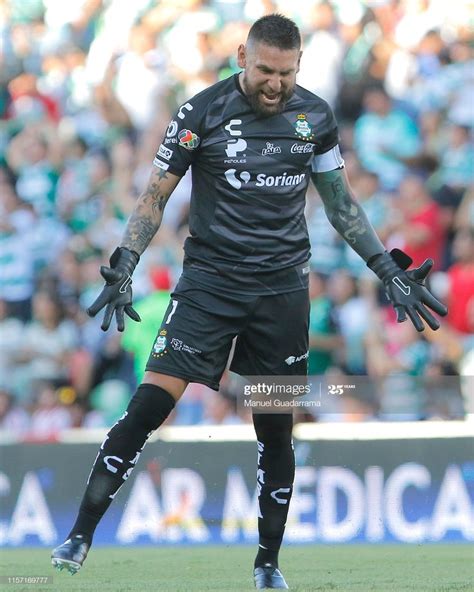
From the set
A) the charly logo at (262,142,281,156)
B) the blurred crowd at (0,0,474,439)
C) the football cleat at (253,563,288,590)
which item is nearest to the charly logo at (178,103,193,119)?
the charly logo at (262,142,281,156)

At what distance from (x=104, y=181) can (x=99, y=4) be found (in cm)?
179

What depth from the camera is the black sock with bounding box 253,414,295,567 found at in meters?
A: 5.57

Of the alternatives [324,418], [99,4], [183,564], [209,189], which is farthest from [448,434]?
[99,4]

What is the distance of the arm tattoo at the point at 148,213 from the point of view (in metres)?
5.35

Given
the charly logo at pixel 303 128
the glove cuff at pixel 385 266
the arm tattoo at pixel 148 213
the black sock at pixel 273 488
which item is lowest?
the black sock at pixel 273 488

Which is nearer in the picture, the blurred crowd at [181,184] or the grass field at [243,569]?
the grass field at [243,569]

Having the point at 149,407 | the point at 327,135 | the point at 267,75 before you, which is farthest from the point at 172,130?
the point at 149,407

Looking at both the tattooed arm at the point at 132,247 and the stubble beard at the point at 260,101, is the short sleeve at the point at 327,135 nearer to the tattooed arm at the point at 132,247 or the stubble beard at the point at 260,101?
the stubble beard at the point at 260,101

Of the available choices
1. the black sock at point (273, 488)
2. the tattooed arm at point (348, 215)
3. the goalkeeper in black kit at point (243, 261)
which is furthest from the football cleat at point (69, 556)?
the tattooed arm at point (348, 215)

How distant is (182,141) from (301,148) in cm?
55

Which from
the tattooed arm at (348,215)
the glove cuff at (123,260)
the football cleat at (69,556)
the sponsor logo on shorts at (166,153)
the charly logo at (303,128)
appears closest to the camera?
the football cleat at (69,556)

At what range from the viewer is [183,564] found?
22.8 ft

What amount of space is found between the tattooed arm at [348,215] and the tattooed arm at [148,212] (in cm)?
75

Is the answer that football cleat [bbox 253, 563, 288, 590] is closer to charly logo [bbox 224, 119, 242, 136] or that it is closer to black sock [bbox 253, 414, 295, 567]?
black sock [bbox 253, 414, 295, 567]
